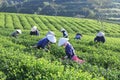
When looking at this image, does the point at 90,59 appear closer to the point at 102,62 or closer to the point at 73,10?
the point at 102,62

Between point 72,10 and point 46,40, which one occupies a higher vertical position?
point 46,40

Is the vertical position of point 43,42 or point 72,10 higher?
point 43,42

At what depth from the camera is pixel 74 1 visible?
153375mm

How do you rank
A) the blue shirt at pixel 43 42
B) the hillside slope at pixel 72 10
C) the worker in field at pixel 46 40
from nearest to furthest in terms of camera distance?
the worker in field at pixel 46 40 → the blue shirt at pixel 43 42 → the hillside slope at pixel 72 10

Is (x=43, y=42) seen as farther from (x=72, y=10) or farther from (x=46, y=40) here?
(x=72, y=10)

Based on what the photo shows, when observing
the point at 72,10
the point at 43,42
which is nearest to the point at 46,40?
the point at 43,42

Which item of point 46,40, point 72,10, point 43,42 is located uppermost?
point 46,40

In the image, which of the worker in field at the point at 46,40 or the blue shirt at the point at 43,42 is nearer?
the worker in field at the point at 46,40

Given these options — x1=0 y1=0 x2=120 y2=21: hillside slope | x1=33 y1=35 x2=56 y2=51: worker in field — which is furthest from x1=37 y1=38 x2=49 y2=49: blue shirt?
x1=0 y1=0 x2=120 y2=21: hillside slope

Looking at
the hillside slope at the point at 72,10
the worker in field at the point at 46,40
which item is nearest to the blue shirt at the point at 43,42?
the worker in field at the point at 46,40

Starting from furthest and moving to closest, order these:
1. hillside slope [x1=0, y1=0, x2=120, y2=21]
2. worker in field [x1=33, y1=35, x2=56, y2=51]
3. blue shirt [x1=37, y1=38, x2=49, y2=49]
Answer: hillside slope [x1=0, y1=0, x2=120, y2=21] → blue shirt [x1=37, y1=38, x2=49, y2=49] → worker in field [x1=33, y1=35, x2=56, y2=51]

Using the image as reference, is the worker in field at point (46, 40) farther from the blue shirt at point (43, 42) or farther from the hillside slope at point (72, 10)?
the hillside slope at point (72, 10)

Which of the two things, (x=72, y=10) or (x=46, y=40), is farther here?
(x=72, y=10)

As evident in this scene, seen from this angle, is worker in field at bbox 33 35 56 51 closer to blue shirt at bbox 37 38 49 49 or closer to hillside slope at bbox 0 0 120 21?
blue shirt at bbox 37 38 49 49
